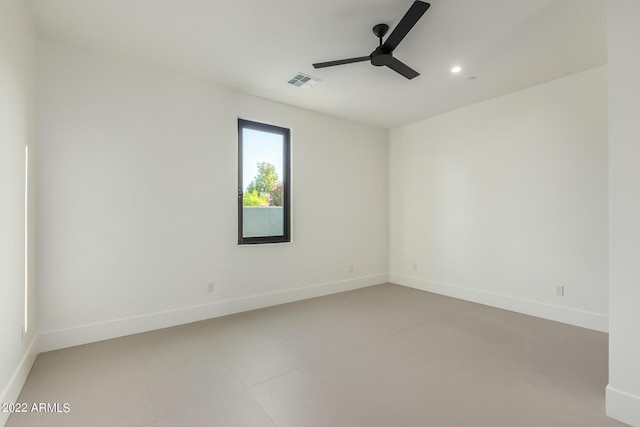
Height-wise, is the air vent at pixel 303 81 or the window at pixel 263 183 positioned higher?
the air vent at pixel 303 81

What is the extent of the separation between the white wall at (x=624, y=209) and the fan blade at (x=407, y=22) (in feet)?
3.79

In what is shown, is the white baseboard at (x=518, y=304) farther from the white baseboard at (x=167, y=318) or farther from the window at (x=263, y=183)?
the window at (x=263, y=183)

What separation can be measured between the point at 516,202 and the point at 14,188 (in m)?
5.05

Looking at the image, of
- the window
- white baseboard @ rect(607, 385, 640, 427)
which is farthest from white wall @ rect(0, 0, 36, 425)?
white baseboard @ rect(607, 385, 640, 427)

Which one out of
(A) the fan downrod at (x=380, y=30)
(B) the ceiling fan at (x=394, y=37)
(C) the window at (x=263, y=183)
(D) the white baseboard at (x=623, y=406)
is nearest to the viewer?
(D) the white baseboard at (x=623, y=406)

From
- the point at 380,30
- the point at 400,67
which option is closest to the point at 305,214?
the point at 400,67

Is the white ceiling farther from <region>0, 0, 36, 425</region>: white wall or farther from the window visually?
the window

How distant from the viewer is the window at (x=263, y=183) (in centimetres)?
388

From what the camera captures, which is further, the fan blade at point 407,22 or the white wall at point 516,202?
the white wall at point 516,202

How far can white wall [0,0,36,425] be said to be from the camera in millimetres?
1767

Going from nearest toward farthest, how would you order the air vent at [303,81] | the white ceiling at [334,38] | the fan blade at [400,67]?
the white ceiling at [334,38], the fan blade at [400,67], the air vent at [303,81]

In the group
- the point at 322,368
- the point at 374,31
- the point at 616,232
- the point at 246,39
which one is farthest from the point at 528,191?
the point at 246,39

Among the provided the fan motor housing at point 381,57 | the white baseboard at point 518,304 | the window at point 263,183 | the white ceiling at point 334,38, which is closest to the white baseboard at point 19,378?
the window at point 263,183

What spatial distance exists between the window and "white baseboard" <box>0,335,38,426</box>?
2061 millimetres
